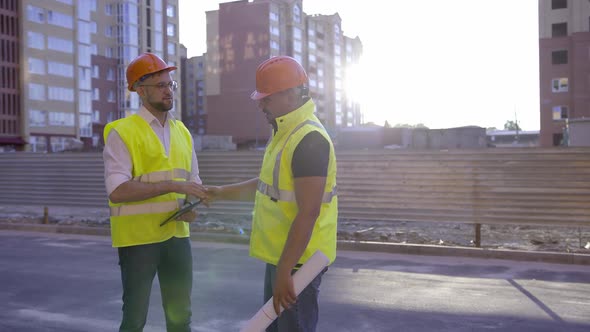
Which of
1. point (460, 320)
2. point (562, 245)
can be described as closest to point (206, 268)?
point (460, 320)

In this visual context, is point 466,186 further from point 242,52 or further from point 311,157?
point 242,52

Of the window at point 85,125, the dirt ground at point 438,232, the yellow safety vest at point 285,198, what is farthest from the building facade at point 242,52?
the yellow safety vest at point 285,198

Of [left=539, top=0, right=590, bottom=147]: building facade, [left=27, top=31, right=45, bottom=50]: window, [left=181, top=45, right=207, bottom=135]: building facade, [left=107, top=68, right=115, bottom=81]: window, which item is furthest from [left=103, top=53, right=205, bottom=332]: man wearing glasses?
[left=181, top=45, right=207, bottom=135]: building facade

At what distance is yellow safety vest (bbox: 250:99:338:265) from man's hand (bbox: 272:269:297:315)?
0.18 metres

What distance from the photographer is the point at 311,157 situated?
2.79 metres

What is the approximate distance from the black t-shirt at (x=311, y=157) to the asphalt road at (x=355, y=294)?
3.34 metres

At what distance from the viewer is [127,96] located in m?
89.9

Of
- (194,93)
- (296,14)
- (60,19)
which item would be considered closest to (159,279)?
(60,19)

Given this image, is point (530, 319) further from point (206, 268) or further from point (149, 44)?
point (149, 44)

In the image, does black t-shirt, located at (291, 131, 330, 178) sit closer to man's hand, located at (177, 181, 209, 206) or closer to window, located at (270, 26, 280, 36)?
man's hand, located at (177, 181, 209, 206)

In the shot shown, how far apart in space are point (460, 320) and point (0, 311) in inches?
180

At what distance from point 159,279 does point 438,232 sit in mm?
9789

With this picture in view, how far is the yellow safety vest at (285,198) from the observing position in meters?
2.91

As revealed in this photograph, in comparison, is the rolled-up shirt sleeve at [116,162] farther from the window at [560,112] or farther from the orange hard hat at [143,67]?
the window at [560,112]
